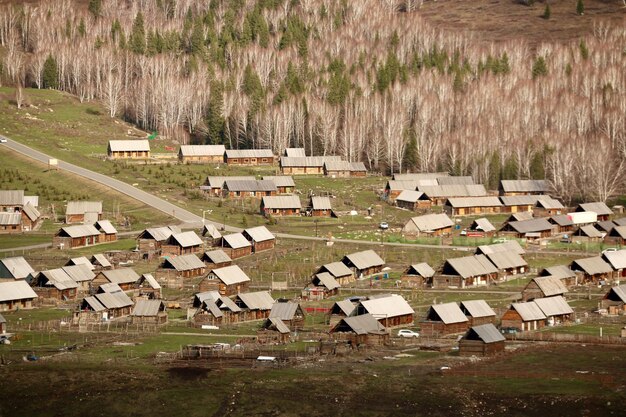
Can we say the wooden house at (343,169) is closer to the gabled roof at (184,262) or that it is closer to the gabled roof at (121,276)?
the gabled roof at (184,262)

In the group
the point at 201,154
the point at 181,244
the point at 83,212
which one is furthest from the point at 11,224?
the point at 201,154

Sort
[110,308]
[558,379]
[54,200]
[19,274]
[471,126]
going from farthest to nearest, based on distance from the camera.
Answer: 1. [471,126]
2. [54,200]
3. [19,274]
4. [110,308]
5. [558,379]

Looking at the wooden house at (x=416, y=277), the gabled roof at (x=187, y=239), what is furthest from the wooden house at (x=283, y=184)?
the wooden house at (x=416, y=277)

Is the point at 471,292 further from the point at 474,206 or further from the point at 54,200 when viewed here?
the point at 54,200

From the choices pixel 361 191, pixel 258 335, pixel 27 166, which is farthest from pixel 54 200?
pixel 258 335

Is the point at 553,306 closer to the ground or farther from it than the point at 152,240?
farther from it

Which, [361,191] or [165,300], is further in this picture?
[361,191]

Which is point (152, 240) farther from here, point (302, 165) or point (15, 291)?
point (302, 165)
